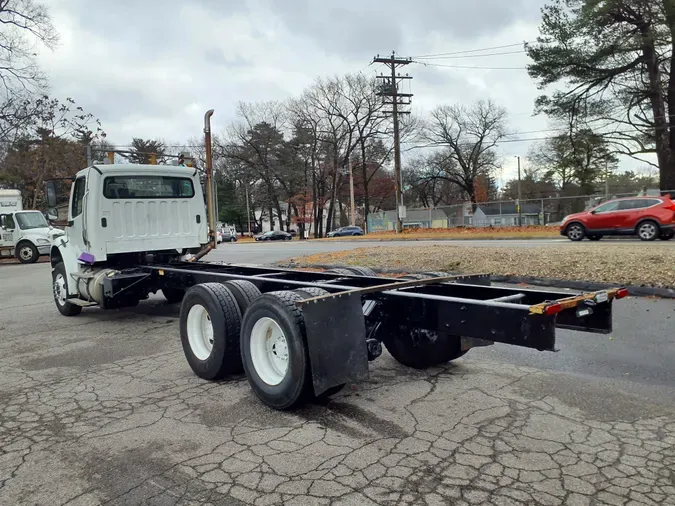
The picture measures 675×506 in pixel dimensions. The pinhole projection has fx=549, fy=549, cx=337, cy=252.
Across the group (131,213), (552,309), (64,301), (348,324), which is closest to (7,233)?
(64,301)

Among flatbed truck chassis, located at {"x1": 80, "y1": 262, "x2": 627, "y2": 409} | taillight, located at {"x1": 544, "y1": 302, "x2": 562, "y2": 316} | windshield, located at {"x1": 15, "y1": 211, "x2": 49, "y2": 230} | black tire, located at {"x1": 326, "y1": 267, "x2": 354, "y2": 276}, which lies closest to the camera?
taillight, located at {"x1": 544, "y1": 302, "x2": 562, "y2": 316}

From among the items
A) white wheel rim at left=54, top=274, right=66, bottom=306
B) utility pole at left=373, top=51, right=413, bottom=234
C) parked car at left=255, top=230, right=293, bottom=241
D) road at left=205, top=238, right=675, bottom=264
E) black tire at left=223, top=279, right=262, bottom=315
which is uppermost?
utility pole at left=373, top=51, right=413, bottom=234

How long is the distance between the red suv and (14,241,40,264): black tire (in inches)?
898

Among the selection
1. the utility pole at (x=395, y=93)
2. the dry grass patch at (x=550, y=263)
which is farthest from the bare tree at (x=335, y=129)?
the dry grass patch at (x=550, y=263)

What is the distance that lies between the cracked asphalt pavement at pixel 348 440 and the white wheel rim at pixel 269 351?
0.90 ft

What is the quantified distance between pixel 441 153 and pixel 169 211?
5652 cm

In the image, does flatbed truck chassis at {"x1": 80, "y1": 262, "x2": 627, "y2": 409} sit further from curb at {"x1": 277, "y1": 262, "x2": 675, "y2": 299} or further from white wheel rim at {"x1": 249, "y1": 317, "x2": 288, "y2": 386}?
curb at {"x1": 277, "y1": 262, "x2": 675, "y2": 299}

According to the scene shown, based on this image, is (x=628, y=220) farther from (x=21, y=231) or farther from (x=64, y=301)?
(x=21, y=231)

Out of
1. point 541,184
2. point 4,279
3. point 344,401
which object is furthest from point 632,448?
point 541,184

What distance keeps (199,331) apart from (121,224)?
3758 mm

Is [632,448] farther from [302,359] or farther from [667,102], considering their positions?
[667,102]

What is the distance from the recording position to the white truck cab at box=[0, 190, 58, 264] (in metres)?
24.5

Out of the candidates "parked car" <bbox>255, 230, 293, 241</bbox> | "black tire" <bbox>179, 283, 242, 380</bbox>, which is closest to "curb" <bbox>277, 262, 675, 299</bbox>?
"black tire" <bbox>179, 283, 242, 380</bbox>

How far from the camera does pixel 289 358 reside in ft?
13.6
